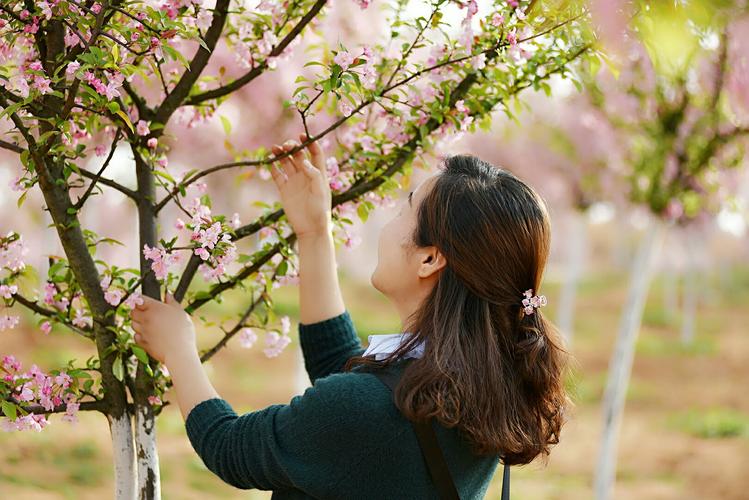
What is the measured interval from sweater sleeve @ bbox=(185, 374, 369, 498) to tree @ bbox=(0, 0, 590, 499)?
33 cm

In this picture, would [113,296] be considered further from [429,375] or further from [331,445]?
[429,375]

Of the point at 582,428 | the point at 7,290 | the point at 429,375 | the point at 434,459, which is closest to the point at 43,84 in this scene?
the point at 7,290

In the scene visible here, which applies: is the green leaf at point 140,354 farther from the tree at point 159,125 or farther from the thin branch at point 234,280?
the thin branch at point 234,280

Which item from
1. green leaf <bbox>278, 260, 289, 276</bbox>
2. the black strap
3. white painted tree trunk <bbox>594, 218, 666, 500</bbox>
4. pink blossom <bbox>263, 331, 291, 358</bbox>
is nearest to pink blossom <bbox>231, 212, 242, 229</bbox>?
green leaf <bbox>278, 260, 289, 276</bbox>

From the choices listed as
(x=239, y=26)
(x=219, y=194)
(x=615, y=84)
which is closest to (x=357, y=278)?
(x=219, y=194)

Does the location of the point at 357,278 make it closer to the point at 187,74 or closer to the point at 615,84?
the point at 615,84

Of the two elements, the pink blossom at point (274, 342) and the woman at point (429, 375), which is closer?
the woman at point (429, 375)

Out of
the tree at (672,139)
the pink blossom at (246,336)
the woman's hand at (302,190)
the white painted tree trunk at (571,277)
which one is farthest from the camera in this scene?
the white painted tree trunk at (571,277)

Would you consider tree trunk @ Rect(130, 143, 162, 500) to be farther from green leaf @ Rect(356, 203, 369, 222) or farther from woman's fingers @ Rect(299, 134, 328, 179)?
green leaf @ Rect(356, 203, 369, 222)

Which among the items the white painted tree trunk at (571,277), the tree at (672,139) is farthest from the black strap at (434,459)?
the white painted tree trunk at (571,277)

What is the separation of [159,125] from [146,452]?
2.37 ft

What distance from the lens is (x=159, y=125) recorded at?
75.0 inches

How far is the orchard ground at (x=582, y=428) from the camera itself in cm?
716

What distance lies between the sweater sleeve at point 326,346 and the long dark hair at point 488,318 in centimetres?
34
